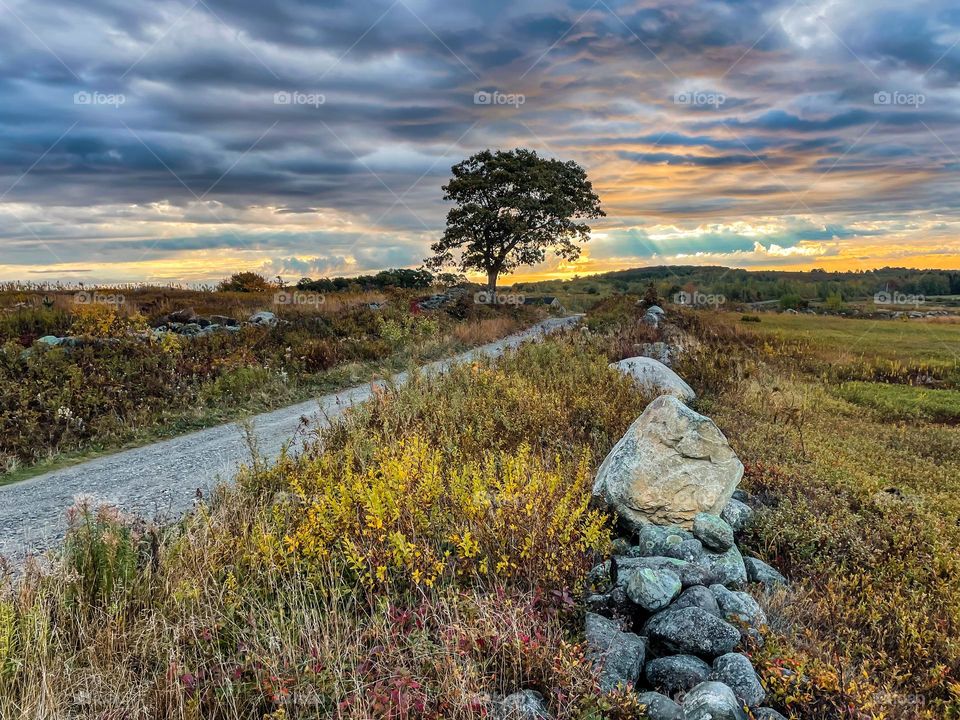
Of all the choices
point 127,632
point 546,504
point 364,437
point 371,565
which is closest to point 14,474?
point 364,437

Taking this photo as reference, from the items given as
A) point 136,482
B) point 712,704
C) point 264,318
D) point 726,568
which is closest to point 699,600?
point 726,568

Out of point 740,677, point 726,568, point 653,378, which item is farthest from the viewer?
point 653,378

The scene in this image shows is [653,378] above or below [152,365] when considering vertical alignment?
below

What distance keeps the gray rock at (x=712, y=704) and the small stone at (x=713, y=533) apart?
7.40ft

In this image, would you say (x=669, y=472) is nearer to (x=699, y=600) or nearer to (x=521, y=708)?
(x=699, y=600)

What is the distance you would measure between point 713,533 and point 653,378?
20.4ft

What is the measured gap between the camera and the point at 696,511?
19.8 ft

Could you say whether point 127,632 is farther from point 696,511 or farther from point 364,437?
point 696,511

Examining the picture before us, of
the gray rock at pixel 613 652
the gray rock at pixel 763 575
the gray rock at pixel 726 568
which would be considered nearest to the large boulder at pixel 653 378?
the gray rock at pixel 763 575

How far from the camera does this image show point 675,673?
3.79m

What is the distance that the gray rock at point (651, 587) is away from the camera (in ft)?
→ 14.1

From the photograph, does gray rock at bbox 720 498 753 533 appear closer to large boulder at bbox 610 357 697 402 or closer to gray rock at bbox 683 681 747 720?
gray rock at bbox 683 681 747 720

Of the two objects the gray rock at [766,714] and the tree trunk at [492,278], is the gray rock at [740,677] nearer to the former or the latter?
the gray rock at [766,714]

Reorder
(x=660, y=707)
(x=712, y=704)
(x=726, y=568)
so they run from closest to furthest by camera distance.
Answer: (x=712, y=704) < (x=660, y=707) < (x=726, y=568)
